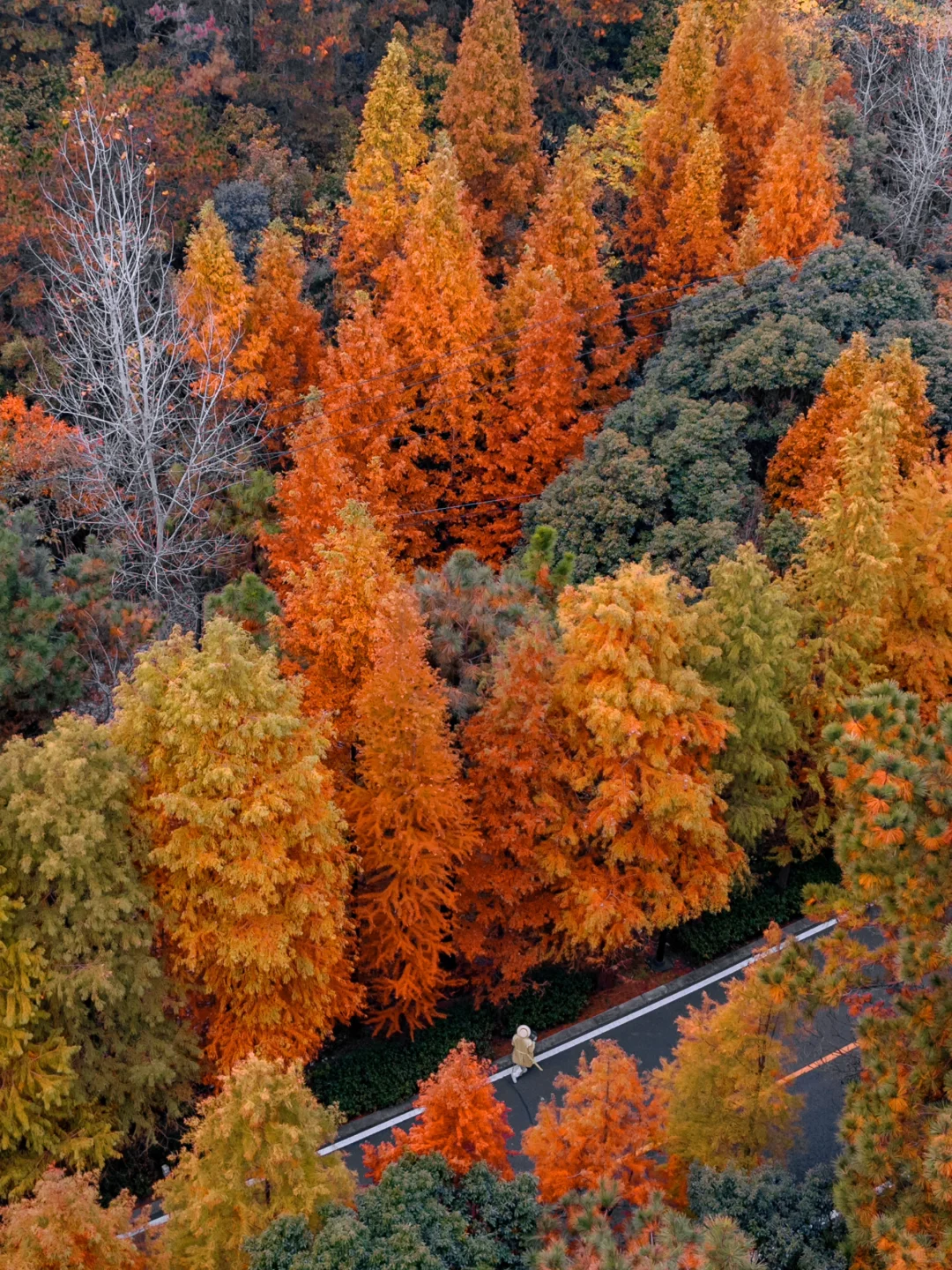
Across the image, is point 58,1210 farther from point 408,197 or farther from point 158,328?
point 408,197

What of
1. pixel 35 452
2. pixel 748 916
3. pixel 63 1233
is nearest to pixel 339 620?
pixel 35 452

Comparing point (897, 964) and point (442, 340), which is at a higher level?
point (442, 340)

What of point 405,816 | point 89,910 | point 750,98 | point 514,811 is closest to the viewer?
point 89,910

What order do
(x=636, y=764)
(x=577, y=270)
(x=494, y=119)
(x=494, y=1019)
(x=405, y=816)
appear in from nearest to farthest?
(x=405, y=816), (x=636, y=764), (x=494, y=1019), (x=577, y=270), (x=494, y=119)

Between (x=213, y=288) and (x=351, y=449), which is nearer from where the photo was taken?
(x=351, y=449)

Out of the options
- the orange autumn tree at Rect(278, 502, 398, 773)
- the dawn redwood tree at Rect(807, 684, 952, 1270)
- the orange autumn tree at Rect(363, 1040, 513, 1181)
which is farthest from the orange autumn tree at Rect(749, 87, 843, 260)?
the orange autumn tree at Rect(363, 1040, 513, 1181)

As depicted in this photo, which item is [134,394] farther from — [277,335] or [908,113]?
[908,113]

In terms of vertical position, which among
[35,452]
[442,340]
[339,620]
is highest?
[442,340]

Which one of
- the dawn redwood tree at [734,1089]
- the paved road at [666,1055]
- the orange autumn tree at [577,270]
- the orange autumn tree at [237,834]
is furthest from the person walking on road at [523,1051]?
the orange autumn tree at [577,270]
